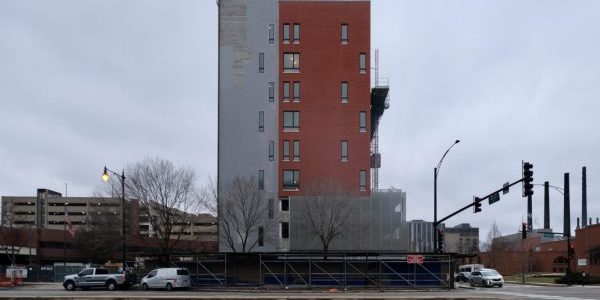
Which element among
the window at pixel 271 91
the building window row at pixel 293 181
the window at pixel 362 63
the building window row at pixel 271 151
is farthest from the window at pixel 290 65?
the building window row at pixel 293 181

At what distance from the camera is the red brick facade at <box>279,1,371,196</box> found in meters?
74.6

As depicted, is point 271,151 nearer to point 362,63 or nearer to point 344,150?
point 344,150

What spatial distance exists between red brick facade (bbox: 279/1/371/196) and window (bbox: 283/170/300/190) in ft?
1.28

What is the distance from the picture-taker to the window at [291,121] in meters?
75.3

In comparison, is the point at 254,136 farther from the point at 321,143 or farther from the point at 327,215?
the point at 327,215

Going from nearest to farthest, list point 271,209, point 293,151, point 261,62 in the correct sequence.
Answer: point 271,209
point 293,151
point 261,62

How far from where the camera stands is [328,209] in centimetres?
6694

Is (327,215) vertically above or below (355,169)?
below

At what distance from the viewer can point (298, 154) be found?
7500 cm

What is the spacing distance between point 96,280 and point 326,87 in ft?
119

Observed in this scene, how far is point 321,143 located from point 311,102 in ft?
17.1

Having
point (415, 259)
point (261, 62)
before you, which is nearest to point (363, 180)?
point (261, 62)

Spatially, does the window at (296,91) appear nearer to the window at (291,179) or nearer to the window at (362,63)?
the window at (362,63)

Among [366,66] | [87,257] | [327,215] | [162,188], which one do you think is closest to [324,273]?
[327,215]
